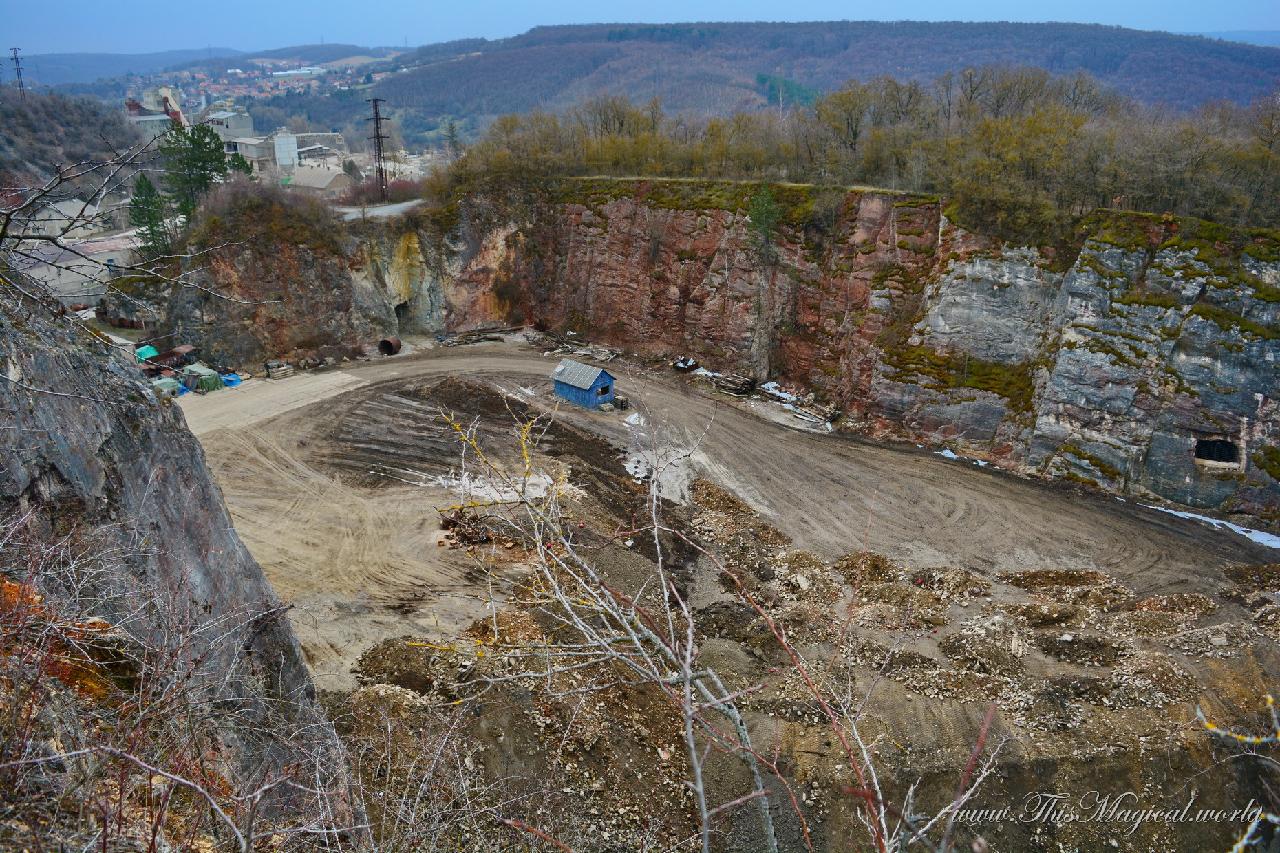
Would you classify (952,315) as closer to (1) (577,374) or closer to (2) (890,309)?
(2) (890,309)

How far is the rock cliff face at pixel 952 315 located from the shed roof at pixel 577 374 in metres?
6.40

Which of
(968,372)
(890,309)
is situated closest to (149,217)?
(890,309)

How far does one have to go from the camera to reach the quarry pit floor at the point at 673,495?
67.6ft

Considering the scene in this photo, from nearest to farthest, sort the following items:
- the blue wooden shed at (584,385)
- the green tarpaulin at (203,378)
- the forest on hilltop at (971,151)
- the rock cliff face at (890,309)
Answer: the rock cliff face at (890,309)
the forest on hilltop at (971,151)
the blue wooden shed at (584,385)
the green tarpaulin at (203,378)

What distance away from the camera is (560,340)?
3991cm

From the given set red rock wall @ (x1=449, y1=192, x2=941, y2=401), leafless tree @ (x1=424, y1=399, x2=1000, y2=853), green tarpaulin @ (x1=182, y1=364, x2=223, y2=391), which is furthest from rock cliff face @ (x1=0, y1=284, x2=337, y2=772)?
red rock wall @ (x1=449, y1=192, x2=941, y2=401)

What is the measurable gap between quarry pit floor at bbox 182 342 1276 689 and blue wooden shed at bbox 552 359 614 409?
88cm

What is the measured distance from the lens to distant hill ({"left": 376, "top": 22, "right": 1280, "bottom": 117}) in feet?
438

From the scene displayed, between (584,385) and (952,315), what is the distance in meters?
15.7

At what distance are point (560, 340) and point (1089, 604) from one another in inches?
1073

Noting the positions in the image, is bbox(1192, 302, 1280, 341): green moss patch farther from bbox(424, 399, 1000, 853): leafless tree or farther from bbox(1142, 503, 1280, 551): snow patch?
bbox(424, 399, 1000, 853): leafless tree

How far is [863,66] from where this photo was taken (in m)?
174

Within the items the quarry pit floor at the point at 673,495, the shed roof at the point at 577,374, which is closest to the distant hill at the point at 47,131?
the quarry pit floor at the point at 673,495

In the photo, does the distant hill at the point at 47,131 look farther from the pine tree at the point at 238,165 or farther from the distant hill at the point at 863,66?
the distant hill at the point at 863,66
